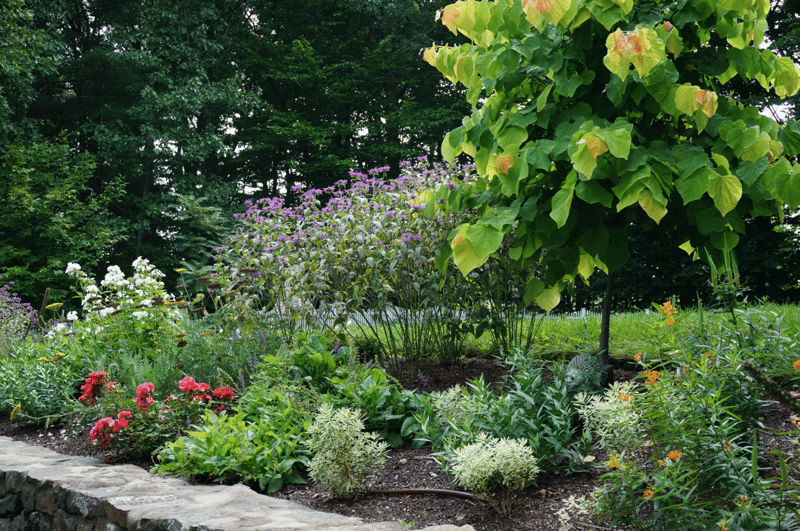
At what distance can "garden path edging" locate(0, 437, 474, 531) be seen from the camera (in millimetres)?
1995

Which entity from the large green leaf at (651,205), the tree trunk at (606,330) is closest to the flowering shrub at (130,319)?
the tree trunk at (606,330)

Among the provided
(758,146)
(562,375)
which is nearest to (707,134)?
(758,146)

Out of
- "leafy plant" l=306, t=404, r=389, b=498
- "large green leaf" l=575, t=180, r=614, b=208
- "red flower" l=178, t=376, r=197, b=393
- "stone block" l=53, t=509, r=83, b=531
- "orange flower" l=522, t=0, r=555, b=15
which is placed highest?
"orange flower" l=522, t=0, r=555, b=15

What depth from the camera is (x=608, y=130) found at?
2.08 m

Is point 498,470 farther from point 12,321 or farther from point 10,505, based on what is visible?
point 12,321

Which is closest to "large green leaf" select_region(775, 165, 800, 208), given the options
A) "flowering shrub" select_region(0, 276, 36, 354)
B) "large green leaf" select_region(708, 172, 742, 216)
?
"large green leaf" select_region(708, 172, 742, 216)

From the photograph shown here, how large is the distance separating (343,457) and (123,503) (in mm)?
981

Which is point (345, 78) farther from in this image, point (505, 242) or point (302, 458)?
point (302, 458)

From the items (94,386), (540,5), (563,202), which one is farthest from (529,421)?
(94,386)

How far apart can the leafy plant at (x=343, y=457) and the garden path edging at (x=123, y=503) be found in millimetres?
161

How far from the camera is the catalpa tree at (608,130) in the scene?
216 centimetres

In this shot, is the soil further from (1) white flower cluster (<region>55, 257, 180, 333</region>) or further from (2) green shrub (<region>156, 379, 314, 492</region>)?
(1) white flower cluster (<region>55, 257, 180, 333</region>)

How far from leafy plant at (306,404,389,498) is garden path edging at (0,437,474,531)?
0.53 feet

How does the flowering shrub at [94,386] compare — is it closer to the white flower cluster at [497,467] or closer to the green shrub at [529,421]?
the green shrub at [529,421]
